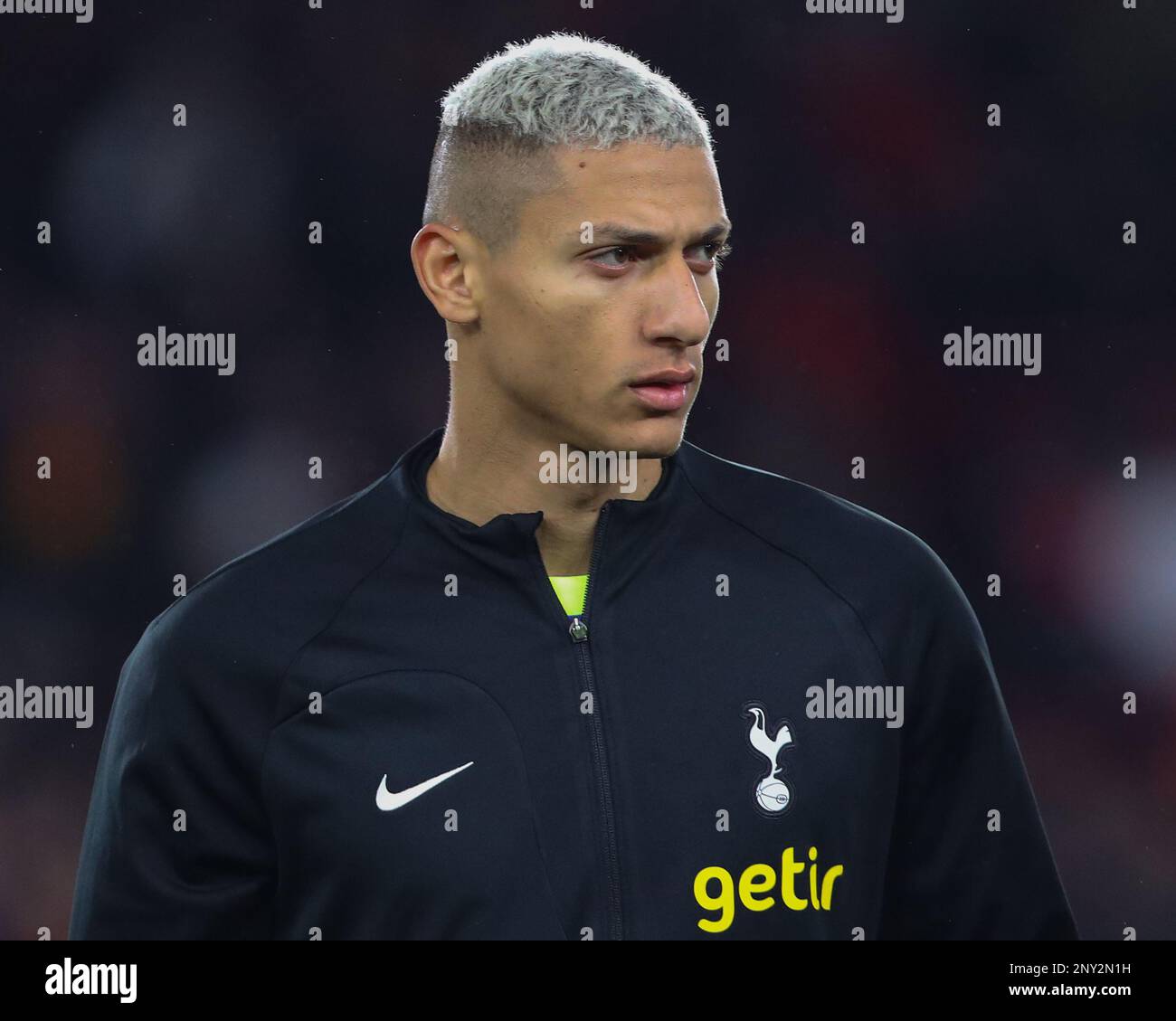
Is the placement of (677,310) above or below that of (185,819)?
above

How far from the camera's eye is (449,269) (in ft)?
9.73

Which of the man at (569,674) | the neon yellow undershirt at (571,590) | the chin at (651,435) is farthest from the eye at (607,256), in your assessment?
the neon yellow undershirt at (571,590)

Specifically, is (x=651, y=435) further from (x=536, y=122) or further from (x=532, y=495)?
(x=536, y=122)

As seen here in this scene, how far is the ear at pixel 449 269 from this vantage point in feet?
9.61

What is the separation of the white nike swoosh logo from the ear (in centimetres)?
75

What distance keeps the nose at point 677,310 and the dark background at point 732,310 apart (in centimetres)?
288

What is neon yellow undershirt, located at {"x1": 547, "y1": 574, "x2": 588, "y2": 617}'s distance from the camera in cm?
287

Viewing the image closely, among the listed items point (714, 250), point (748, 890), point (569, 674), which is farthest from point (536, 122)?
point (748, 890)

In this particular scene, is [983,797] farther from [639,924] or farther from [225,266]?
[225,266]

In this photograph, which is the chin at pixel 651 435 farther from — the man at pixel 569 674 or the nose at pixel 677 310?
the nose at pixel 677 310

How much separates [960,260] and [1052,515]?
0.87 meters

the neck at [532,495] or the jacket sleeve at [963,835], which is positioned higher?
the neck at [532,495]

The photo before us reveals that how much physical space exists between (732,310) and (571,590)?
302cm

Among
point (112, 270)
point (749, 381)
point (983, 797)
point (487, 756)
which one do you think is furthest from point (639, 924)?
point (112, 270)
